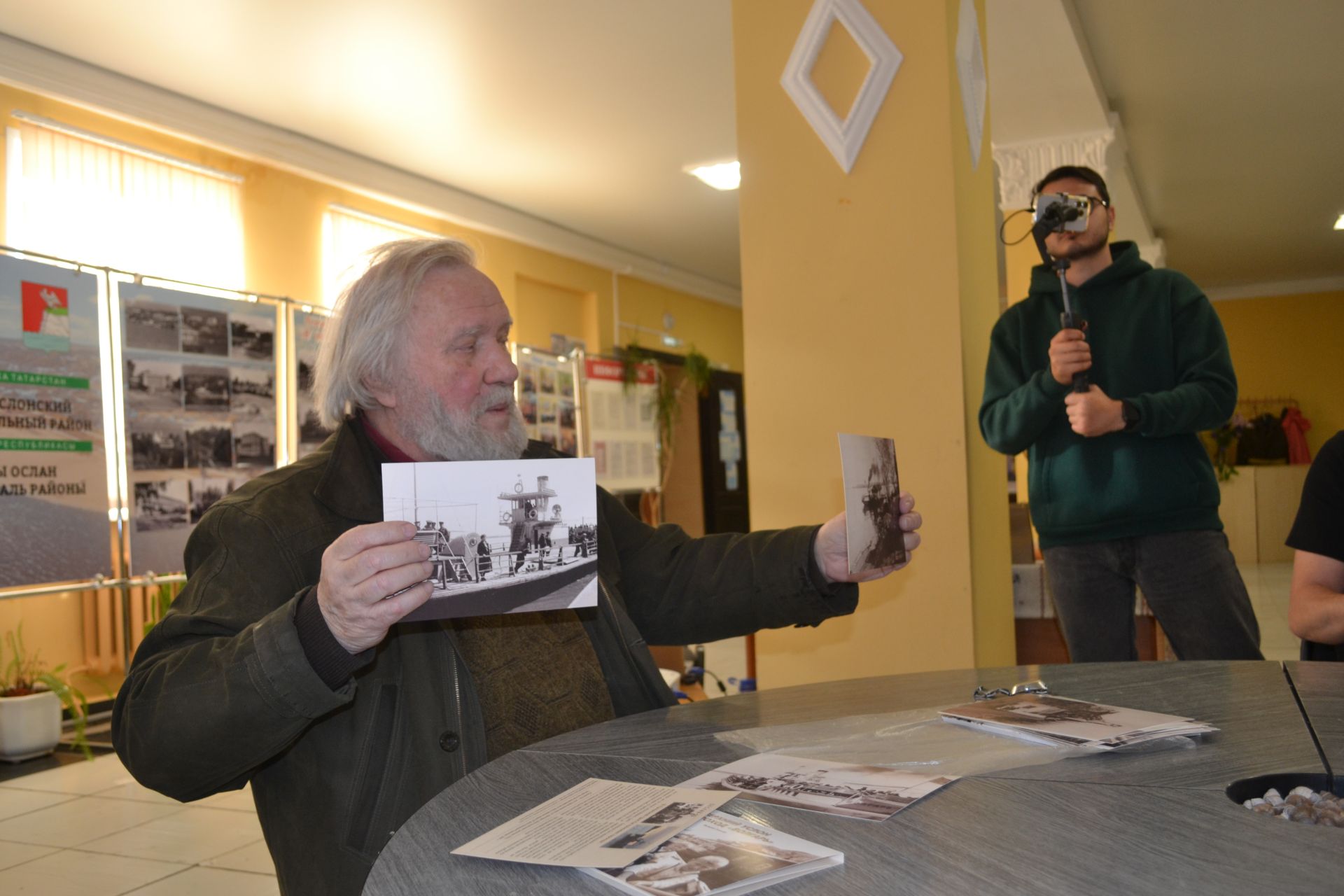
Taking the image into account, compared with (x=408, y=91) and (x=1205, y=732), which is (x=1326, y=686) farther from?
(x=408, y=91)

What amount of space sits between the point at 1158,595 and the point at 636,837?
186cm

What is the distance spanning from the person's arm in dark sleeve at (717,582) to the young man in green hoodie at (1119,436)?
0.95 m

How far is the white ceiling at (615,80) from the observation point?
4.91 m

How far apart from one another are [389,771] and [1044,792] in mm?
744

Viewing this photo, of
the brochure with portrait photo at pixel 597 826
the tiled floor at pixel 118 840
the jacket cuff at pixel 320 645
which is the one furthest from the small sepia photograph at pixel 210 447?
the brochure with portrait photo at pixel 597 826

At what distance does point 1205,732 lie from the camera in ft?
3.40

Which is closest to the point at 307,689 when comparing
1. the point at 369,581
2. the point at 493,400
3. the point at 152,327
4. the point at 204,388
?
the point at 369,581

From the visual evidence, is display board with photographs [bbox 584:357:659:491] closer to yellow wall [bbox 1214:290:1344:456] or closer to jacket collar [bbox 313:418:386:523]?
jacket collar [bbox 313:418:386:523]

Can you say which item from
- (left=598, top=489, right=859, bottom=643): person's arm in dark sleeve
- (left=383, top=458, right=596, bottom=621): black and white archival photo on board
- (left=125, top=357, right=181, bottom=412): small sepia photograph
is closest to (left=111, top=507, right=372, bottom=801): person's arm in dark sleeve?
(left=383, top=458, right=596, bottom=621): black and white archival photo on board

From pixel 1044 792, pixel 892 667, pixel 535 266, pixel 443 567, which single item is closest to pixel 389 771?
pixel 443 567

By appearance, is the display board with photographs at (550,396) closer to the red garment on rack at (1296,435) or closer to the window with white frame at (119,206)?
the window with white frame at (119,206)

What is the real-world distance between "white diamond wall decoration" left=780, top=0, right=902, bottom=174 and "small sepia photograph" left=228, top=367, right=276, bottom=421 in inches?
133

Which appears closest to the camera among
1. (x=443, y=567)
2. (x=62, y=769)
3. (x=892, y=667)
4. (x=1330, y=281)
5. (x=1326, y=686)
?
(x=443, y=567)

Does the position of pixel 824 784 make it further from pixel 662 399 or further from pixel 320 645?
pixel 662 399
